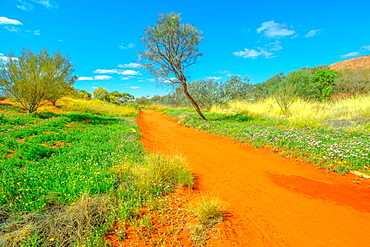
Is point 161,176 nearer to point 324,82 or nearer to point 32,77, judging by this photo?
point 32,77

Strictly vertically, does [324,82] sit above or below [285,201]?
above

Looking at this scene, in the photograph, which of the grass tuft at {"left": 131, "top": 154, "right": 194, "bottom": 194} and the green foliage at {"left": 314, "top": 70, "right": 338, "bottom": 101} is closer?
the grass tuft at {"left": 131, "top": 154, "right": 194, "bottom": 194}

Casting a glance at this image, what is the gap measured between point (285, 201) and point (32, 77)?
17404mm

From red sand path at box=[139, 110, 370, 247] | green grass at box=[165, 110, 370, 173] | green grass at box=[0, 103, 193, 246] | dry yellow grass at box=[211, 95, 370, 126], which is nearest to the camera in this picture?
green grass at box=[0, 103, 193, 246]

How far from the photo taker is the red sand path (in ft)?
8.46

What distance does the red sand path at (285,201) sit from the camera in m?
2.58

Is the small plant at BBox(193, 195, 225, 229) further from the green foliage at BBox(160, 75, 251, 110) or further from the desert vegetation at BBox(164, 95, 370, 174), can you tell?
the green foliage at BBox(160, 75, 251, 110)

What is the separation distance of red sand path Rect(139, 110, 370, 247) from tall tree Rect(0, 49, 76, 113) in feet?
47.1

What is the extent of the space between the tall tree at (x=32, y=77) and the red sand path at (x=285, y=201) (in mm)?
14356

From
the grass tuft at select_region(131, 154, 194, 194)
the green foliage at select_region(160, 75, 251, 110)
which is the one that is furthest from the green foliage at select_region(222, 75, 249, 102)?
the grass tuft at select_region(131, 154, 194, 194)

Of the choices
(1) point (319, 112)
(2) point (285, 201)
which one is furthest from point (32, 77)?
(1) point (319, 112)

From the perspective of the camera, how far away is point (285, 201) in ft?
11.5

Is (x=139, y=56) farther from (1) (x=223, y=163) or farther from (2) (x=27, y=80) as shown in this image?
(1) (x=223, y=163)

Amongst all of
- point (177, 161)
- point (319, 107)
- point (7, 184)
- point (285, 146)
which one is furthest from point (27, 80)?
point (319, 107)
